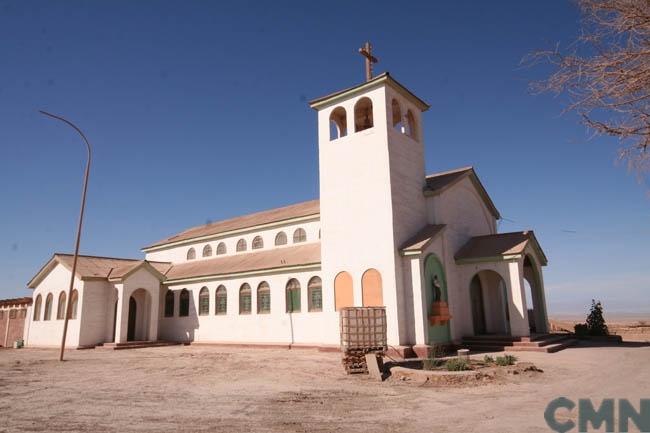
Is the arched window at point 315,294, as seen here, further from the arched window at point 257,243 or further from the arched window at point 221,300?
the arched window at point 257,243

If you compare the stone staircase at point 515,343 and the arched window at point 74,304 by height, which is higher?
the arched window at point 74,304

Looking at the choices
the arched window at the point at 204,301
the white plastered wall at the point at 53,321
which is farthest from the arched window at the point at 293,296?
the white plastered wall at the point at 53,321

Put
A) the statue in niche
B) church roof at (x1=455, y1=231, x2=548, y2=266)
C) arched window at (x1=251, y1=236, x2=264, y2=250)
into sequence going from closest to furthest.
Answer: the statue in niche
church roof at (x1=455, y1=231, x2=548, y2=266)
arched window at (x1=251, y1=236, x2=264, y2=250)

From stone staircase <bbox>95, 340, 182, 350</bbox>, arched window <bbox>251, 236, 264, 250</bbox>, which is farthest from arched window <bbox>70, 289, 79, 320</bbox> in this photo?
arched window <bbox>251, 236, 264, 250</bbox>

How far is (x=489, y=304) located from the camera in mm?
23359

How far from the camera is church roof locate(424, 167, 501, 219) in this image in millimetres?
21547

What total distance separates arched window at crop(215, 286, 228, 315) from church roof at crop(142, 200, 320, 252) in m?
4.78

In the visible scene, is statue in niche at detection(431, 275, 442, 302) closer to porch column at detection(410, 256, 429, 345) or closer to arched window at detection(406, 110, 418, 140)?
porch column at detection(410, 256, 429, 345)

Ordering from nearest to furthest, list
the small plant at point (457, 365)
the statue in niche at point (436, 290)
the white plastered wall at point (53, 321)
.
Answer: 1. the small plant at point (457, 365)
2. the statue in niche at point (436, 290)
3. the white plastered wall at point (53, 321)

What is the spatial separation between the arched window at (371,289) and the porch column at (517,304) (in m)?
5.66

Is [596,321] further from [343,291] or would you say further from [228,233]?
[228,233]

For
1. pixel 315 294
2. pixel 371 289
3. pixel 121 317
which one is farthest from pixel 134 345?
pixel 371 289

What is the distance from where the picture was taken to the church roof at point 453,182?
70.7 ft

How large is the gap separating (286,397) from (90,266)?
2249cm
